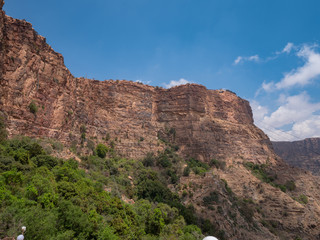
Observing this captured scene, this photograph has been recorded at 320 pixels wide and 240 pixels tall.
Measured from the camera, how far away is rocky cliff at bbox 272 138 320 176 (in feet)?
244

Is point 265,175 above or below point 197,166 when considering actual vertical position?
below

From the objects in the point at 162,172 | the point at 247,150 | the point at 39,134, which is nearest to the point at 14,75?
the point at 39,134

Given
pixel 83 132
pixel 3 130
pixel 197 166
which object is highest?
pixel 83 132

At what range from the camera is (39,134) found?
24.6 m

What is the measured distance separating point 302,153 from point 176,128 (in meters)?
64.6

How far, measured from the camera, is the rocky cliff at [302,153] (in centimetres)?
7444

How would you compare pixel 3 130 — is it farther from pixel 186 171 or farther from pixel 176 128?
pixel 176 128

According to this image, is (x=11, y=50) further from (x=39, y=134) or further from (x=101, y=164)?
(x=101, y=164)

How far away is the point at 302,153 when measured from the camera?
269 feet

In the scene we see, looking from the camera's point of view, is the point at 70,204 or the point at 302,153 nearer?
the point at 70,204

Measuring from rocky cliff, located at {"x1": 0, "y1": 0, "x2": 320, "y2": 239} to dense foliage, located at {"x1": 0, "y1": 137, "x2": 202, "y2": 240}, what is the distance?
184 inches

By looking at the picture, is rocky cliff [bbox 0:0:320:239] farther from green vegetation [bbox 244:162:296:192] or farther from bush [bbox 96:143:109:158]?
bush [bbox 96:143:109:158]

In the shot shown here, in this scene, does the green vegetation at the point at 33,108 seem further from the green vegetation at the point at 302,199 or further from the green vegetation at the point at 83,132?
the green vegetation at the point at 302,199

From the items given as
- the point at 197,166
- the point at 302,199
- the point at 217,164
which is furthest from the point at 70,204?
the point at 302,199
